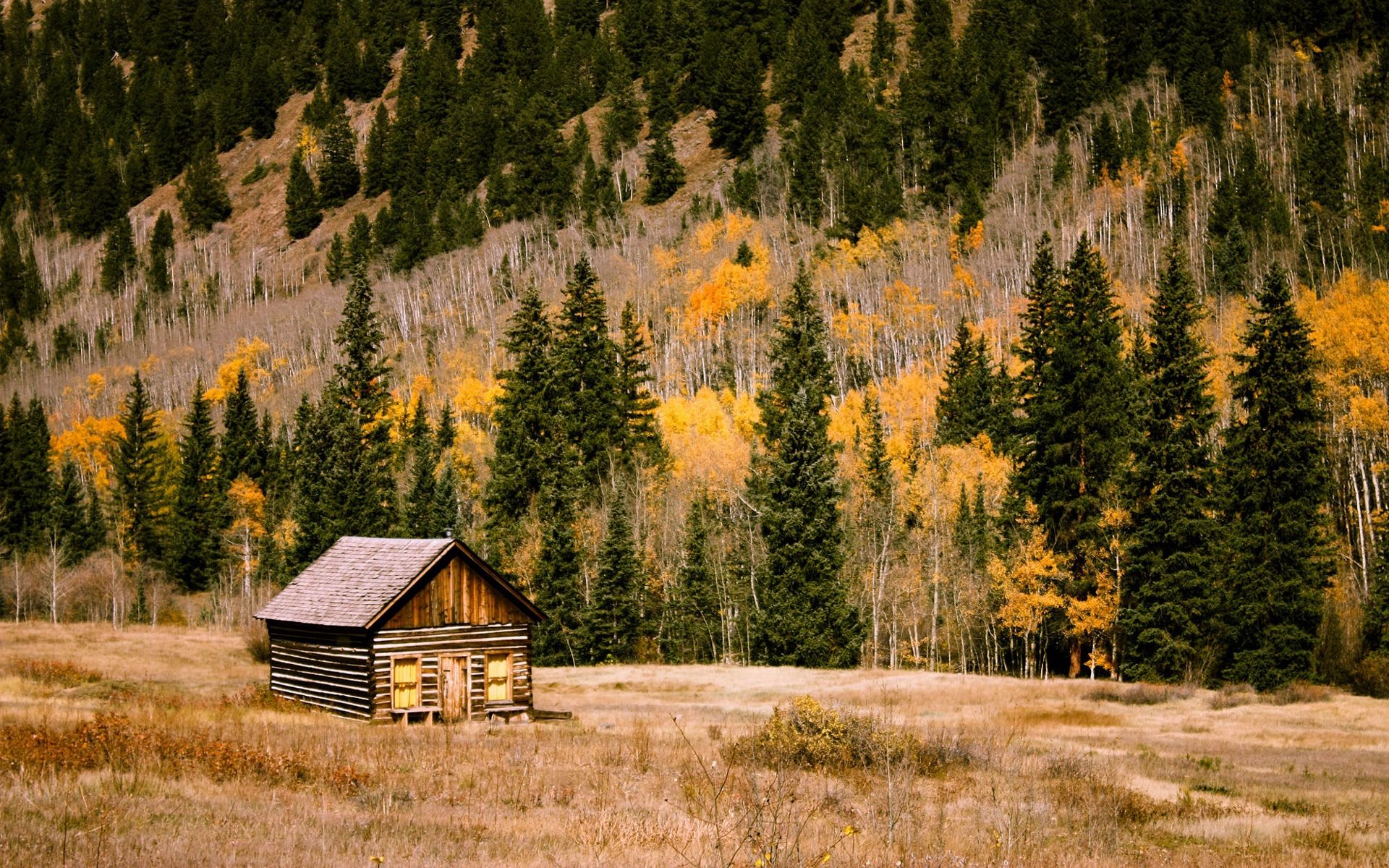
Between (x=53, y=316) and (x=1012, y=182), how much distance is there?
15673 cm

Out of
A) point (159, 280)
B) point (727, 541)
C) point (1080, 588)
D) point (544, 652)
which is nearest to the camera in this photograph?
point (1080, 588)

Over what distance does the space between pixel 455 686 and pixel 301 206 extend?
15394cm

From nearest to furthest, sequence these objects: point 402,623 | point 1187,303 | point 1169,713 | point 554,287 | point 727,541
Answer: point 402,623 < point 1169,713 < point 1187,303 < point 727,541 < point 554,287

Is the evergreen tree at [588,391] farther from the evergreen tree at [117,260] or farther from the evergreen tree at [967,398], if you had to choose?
the evergreen tree at [117,260]

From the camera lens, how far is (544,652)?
5412 cm

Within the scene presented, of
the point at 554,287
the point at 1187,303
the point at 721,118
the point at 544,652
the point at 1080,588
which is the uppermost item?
the point at 721,118

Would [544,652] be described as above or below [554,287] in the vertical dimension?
below

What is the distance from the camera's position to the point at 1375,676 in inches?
1587

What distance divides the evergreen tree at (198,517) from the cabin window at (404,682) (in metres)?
53.0

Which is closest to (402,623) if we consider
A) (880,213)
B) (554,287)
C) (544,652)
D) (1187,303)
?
(544,652)

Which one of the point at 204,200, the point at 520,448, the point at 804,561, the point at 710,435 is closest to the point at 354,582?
the point at 804,561

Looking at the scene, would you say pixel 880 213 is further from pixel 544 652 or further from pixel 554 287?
pixel 544 652

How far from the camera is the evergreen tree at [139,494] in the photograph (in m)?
82.4

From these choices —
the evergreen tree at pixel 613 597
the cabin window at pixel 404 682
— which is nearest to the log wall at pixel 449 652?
the cabin window at pixel 404 682
